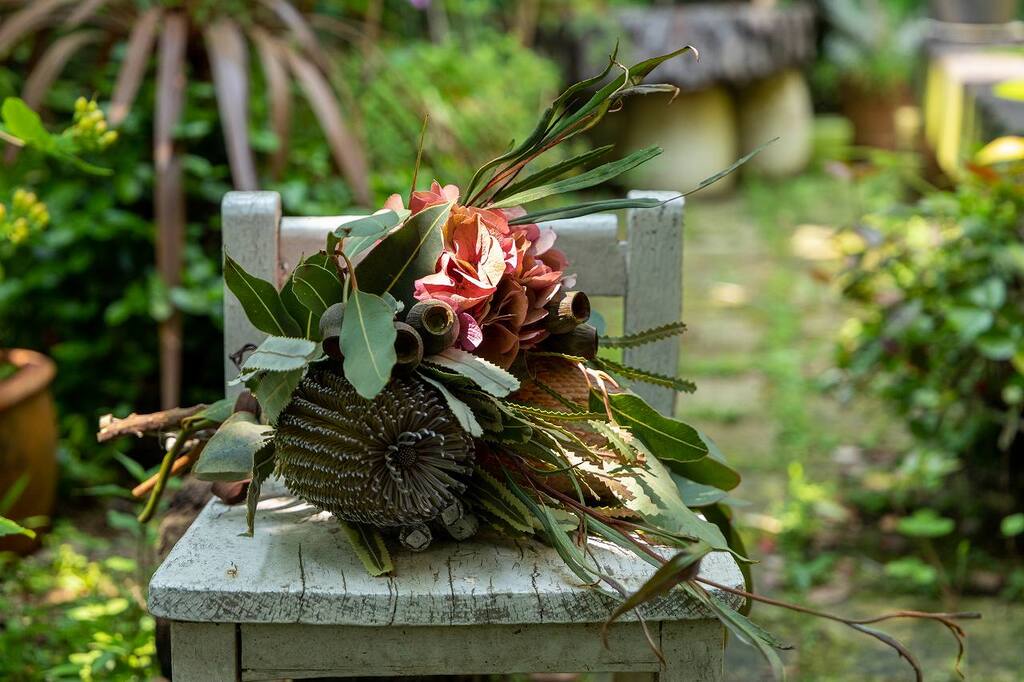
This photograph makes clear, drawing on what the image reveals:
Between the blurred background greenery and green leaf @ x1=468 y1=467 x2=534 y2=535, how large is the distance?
640mm

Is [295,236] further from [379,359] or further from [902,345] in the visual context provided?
[902,345]

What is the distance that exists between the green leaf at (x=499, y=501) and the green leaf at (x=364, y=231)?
0.74ft

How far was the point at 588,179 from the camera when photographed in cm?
109

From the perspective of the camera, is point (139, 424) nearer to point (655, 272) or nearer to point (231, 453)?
point (231, 453)

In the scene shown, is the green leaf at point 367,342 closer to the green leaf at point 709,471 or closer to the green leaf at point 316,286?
the green leaf at point 316,286

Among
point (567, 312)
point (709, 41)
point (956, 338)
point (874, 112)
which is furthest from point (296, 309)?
point (874, 112)

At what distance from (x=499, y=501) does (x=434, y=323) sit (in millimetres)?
176

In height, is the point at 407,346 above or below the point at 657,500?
above

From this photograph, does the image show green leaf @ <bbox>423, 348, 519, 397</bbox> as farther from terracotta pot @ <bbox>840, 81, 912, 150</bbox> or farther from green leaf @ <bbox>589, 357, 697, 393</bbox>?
terracotta pot @ <bbox>840, 81, 912, 150</bbox>

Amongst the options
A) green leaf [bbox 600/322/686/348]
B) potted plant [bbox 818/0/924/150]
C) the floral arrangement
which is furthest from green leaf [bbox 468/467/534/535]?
potted plant [bbox 818/0/924/150]

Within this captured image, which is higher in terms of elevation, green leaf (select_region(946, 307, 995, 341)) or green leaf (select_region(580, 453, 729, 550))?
green leaf (select_region(580, 453, 729, 550))

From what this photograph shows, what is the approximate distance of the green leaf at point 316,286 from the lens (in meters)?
1.02

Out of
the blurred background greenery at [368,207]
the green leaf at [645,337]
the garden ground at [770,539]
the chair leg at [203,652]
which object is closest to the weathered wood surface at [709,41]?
the garden ground at [770,539]

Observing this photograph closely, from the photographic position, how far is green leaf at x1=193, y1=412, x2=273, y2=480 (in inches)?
42.2
